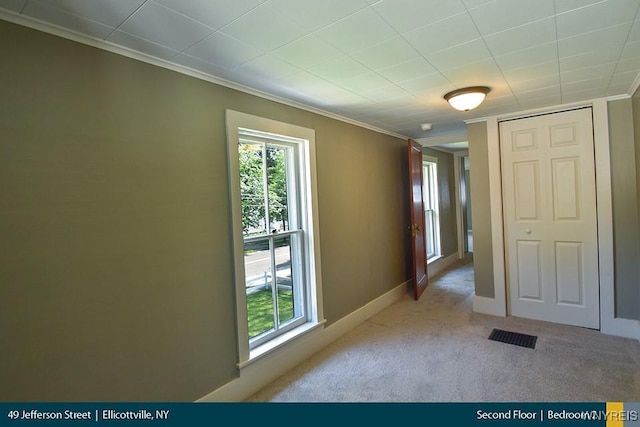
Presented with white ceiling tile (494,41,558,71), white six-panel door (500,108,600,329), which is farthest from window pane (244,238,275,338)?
white six-panel door (500,108,600,329)

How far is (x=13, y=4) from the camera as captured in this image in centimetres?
131

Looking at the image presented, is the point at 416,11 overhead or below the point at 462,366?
overhead

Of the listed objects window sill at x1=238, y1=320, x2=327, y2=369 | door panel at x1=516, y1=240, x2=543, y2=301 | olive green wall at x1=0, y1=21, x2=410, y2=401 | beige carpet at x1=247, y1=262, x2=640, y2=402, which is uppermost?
olive green wall at x1=0, y1=21, x2=410, y2=401

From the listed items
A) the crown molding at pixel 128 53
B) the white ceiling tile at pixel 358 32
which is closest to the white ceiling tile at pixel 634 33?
the white ceiling tile at pixel 358 32

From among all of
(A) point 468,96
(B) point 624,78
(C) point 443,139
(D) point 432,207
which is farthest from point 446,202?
(A) point 468,96

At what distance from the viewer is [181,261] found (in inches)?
77.4

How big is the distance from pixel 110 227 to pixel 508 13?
7.37 ft

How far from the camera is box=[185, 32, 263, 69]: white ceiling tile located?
1.66 m

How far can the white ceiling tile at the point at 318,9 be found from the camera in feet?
4.51

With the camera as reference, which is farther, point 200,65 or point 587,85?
point 587,85

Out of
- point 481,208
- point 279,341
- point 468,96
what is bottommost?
point 279,341

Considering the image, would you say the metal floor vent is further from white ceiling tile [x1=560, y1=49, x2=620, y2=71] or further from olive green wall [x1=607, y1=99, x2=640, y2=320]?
white ceiling tile [x1=560, y1=49, x2=620, y2=71]

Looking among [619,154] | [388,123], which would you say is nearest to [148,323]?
[388,123]

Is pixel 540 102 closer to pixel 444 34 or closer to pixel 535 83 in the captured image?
pixel 535 83
